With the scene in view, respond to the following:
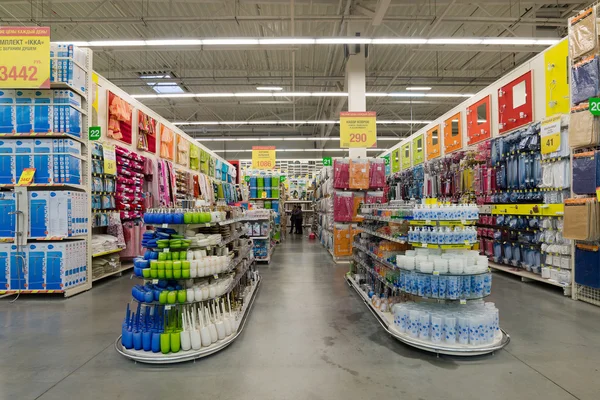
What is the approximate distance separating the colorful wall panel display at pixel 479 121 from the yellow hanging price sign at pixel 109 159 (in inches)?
311

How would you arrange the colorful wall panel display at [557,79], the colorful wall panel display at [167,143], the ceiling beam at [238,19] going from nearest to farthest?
the colorful wall panel display at [557,79] → the colorful wall panel display at [167,143] → the ceiling beam at [238,19]

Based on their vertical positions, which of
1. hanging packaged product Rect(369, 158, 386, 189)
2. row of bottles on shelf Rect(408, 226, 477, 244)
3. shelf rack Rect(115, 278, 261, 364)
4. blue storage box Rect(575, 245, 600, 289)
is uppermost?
hanging packaged product Rect(369, 158, 386, 189)

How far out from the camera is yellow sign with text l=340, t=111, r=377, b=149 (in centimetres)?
925

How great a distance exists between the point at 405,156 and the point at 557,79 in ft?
22.7

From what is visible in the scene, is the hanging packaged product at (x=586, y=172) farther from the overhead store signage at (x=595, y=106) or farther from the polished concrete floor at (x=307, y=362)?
the polished concrete floor at (x=307, y=362)

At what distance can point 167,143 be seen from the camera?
9.23m

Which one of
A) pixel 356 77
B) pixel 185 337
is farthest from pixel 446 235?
pixel 356 77

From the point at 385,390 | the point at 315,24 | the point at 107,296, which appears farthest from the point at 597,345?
the point at 315,24

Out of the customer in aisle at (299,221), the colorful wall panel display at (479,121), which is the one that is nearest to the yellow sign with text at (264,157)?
the customer in aisle at (299,221)

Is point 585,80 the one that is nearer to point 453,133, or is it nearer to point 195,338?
point 453,133

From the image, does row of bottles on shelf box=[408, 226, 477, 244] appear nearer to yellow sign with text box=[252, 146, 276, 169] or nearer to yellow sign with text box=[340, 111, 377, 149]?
yellow sign with text box=[340, 111, 377, 149]

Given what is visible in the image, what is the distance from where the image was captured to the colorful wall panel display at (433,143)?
9.55 metres

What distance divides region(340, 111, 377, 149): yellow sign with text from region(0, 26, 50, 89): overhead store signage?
661cm

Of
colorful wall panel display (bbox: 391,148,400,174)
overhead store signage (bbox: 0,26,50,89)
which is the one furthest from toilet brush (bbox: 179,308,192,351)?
colorful wall panel display (bbox: 391,148,400,174)
